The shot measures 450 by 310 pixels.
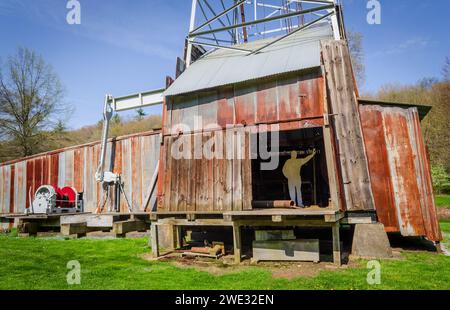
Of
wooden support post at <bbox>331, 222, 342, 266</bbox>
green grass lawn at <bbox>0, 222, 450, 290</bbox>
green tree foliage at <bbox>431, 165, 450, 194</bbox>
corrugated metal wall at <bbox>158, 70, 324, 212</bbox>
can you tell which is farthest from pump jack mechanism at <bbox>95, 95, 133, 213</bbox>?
green tree foliage at <bbox>431, 165, 450, 194</bbox>

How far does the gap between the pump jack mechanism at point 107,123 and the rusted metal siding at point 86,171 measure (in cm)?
27

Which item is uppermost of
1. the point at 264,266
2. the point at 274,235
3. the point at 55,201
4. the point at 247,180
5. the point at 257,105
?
the point at 257,105

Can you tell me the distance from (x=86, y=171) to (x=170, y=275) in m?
11.2

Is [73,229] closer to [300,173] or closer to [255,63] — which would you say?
Answer: [255,63]

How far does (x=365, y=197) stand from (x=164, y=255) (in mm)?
7091

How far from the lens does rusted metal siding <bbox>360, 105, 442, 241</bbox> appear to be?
10.5 meters

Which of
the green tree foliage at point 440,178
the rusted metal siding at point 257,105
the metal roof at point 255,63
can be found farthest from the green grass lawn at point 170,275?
the green tree foliage at point 440,178

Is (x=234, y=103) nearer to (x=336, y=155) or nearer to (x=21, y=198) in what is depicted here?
(x=336, y=155)

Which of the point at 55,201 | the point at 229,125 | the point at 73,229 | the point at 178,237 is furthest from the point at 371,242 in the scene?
the point at 55,201

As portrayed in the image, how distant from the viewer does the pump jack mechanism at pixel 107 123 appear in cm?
1536

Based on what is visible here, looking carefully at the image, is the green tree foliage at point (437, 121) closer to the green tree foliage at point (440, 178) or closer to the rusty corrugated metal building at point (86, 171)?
the green tree foliage at point (440, 178)

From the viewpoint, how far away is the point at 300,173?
16.9m
